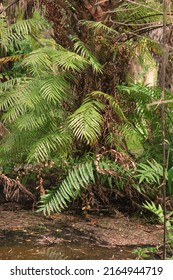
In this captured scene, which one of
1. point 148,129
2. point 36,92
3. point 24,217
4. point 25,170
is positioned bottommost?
point 24,217

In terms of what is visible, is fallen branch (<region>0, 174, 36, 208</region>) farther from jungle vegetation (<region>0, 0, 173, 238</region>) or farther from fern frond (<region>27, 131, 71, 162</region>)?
fern frond (<region>27, 131, 71, 162</region>)

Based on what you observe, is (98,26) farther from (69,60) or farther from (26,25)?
(26,25)

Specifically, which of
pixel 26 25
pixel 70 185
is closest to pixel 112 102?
pixel 70 185

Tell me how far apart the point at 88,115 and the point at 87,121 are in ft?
0.35

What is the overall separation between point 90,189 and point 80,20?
168 cm

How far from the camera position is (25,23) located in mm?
5320

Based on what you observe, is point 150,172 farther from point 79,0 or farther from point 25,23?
point 25,23

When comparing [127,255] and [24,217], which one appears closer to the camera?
[127,255]

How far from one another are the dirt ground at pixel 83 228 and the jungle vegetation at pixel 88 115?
0.61ft

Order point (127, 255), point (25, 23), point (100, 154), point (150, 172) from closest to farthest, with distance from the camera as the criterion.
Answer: point (127, 255)
point (150, 172)
point (100, 154)
point (25, 23)

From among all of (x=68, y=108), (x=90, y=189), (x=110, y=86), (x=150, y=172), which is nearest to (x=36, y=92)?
(x=68, y=108)

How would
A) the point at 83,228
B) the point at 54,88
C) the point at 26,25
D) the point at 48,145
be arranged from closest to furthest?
the point at 83,228 → the point at 48,145 → the point at 54,88 → the point at 26,25

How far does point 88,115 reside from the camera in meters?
4.18

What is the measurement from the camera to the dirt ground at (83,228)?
12.5 ft
